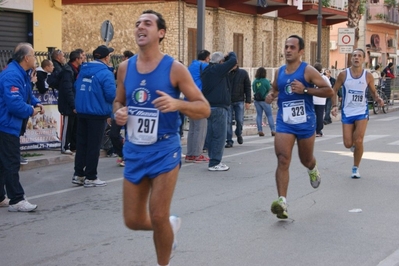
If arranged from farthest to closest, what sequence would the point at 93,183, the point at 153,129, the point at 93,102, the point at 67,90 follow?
the point at 67,90 < the point at 93,183 < the point at 93,102 < the point at 153,129

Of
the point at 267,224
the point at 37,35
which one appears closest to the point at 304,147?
the point at 267,224

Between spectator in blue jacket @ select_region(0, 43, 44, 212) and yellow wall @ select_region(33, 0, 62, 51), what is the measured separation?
13406mm

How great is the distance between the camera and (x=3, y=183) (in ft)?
30.1

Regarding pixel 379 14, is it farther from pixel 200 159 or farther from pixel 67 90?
pixel 67 90

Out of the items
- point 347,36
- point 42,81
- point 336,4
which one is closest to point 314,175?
point 42,81

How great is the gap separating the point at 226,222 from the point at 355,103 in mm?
4111

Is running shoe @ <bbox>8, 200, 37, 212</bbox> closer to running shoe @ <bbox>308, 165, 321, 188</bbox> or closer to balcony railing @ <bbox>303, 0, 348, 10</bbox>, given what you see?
running shoe @ <bbox>308, 165, 321, 188</bbox>

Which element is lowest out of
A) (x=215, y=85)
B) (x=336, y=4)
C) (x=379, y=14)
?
(x=215, y=85)

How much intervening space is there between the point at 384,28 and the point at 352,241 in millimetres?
50636

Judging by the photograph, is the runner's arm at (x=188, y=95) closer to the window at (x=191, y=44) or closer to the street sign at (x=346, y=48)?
the window at (x=191, y=44)

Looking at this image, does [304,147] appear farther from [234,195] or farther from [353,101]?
[353,101]

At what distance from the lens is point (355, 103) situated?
1141cm

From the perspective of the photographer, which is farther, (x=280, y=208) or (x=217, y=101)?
(x=217, y=101)

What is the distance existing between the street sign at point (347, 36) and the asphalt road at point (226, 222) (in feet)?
62.7
